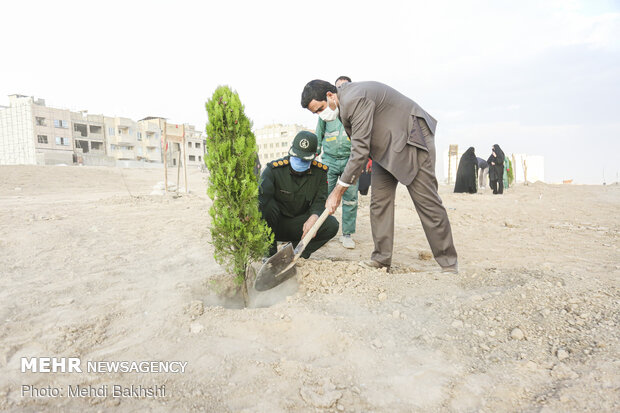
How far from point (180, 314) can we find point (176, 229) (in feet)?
10.2

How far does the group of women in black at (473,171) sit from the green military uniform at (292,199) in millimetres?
11609

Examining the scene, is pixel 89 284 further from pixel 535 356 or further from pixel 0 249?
pixel 535 356

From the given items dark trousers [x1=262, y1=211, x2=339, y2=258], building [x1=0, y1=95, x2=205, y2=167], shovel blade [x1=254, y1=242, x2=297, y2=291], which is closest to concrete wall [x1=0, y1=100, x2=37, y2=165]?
building [x1=0, y1=95, x2=205, y2=167]

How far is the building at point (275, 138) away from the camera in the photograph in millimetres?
72375

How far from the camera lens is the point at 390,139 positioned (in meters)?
3.15

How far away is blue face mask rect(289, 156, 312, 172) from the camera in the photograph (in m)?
3.72

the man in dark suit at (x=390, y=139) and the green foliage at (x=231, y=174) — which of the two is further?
the man in dark suit at (x=390, y=139)

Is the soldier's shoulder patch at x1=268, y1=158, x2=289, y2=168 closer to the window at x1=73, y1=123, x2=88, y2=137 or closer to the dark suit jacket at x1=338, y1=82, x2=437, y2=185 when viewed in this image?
the dark suit jacket at x1=338, y1=82, x2=437, y2=185

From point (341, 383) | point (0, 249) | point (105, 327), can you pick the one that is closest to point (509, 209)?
point (341, 383)

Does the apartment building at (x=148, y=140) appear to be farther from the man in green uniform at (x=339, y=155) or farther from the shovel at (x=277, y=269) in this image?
the shovel at (x=277, y=269)

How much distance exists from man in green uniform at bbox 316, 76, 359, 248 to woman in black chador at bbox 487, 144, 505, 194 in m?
11.4

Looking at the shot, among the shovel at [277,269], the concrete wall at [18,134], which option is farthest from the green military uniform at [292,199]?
the concrete wall at [18,134]

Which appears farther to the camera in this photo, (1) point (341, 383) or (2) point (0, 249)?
(2) point (0, 249)

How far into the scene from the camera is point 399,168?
3.11 meters
